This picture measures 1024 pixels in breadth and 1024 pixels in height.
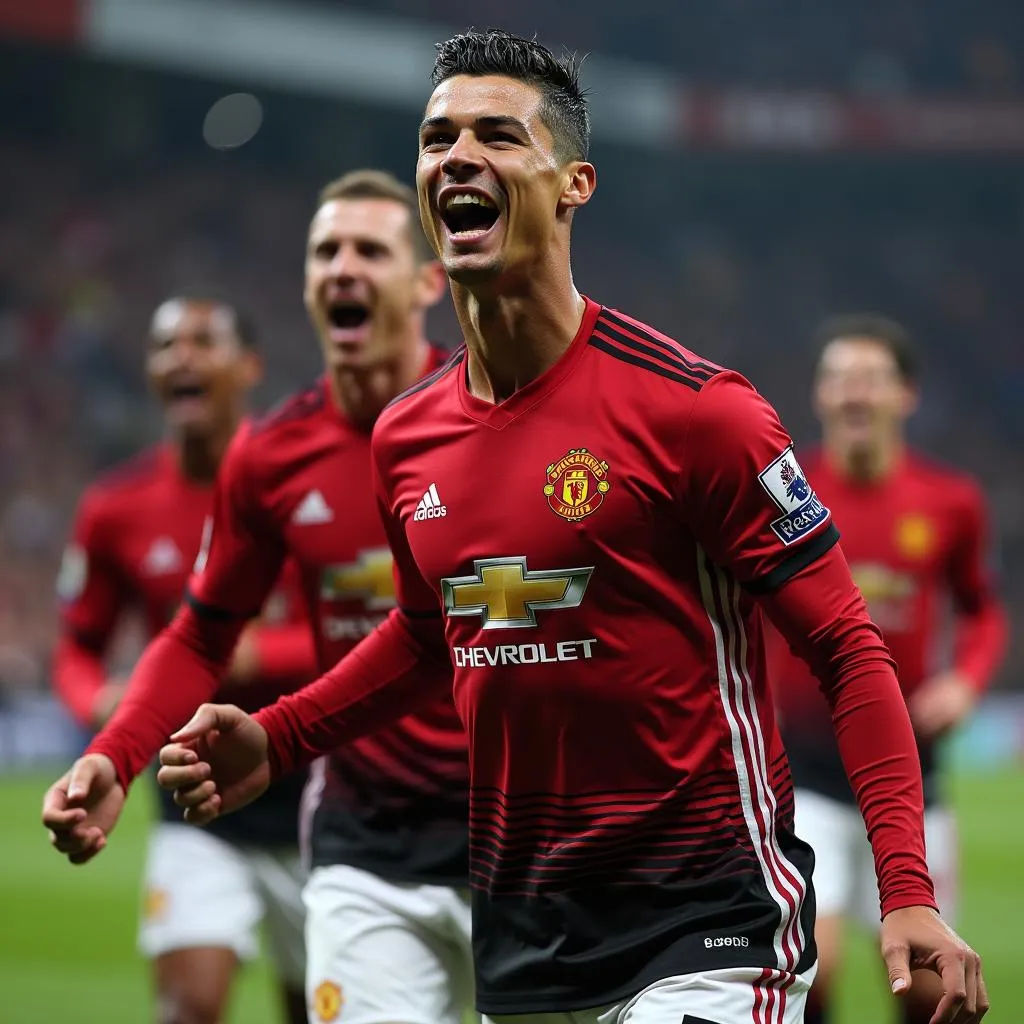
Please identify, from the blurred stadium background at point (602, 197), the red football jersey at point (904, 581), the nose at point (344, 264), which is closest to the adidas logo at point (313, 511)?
the nose at point (344, 264)

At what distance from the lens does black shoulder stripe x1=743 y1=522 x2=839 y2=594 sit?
279 centimetres

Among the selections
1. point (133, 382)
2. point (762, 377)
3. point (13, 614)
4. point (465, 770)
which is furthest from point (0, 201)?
point (465, 770)

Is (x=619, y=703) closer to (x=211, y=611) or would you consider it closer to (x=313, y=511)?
(x=211, y=611)

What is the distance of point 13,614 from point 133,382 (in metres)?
4.67

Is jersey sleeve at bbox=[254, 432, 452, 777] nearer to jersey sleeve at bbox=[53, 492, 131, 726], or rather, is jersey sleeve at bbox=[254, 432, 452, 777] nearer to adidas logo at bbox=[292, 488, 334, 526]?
adidas logo at bbox=[292, 488, 334, 526]

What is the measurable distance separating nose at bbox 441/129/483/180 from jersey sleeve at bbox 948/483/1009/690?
178 inches

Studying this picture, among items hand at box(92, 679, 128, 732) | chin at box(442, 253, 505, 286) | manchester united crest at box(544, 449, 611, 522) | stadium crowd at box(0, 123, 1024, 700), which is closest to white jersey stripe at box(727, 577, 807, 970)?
manchester united crest at box(544, 449, 611, 522)

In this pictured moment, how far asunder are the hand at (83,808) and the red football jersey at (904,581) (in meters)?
3.70

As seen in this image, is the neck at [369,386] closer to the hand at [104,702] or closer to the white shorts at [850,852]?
the hand at [104,702]

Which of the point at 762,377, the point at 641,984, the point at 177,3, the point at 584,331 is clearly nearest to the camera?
the point at 641,984

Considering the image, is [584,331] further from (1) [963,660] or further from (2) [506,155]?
(1) [963,660]

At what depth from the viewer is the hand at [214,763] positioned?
10.2ft

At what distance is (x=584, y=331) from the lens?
10.2 ft

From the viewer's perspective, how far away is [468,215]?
10.0 feet
